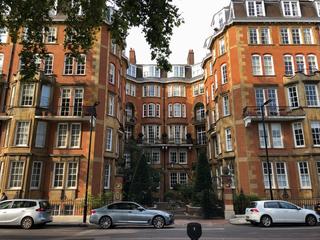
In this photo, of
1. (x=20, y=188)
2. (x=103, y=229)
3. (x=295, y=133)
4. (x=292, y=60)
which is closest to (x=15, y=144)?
(x=20, y=188)

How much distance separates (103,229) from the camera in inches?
641

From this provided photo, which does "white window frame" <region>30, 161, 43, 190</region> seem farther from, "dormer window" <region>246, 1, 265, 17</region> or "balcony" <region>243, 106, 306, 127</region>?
"dormer window" <region>246, 1, 265, 17</region>

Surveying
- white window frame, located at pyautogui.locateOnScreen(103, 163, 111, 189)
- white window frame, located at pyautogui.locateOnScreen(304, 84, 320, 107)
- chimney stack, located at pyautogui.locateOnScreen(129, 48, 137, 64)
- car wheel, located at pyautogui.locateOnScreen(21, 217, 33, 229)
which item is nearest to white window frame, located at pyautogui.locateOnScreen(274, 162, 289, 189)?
white window frame, located at pyautogui.locateOnScreen(304, 84, 320, 107)

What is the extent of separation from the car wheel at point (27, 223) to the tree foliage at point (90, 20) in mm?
8558

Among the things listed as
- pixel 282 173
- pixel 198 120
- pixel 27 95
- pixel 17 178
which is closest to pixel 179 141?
pixel 198 120

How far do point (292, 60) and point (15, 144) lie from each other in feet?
93.2

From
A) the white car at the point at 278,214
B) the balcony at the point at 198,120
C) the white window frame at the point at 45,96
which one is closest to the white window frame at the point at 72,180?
the white window frame at the point at 45,96

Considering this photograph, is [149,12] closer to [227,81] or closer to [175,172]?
[227,81]

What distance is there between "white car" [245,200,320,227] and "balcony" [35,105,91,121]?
53.3 ft

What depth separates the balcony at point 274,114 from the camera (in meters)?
27.9

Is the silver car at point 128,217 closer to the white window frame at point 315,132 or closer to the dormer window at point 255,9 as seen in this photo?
the white window frame at point 315,132

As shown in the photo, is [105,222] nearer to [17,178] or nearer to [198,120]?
[17,178]

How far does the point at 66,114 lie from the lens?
28.0 meters

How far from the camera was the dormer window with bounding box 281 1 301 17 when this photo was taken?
3271 centimetres
